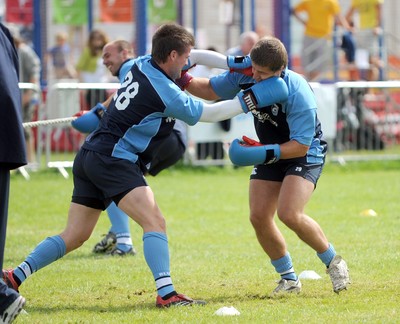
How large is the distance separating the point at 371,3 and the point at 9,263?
12.4m

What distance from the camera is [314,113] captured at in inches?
261

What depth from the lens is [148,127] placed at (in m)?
6.45

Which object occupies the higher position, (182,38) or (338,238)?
(182,38)

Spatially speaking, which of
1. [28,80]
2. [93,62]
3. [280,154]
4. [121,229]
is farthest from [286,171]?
[93,62]

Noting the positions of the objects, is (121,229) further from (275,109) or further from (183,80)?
(275,109)

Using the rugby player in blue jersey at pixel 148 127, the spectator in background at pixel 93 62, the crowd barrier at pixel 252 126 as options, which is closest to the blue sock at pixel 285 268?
the rugby player in blue jersey at pixel 148 127

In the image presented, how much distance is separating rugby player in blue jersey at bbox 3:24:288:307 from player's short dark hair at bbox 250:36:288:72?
0.12 meters

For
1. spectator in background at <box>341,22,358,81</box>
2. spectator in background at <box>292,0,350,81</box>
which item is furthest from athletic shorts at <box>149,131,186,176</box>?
spectator in background at <box>341,22,358,81</box>

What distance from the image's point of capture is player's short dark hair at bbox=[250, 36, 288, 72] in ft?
21.0

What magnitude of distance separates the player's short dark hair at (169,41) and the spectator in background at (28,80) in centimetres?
858

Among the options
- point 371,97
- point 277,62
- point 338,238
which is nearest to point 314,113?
point 277,62

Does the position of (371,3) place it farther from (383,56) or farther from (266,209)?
(266,209)

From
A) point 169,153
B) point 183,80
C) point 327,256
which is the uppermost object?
point 183,80

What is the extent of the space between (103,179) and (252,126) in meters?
8.74
